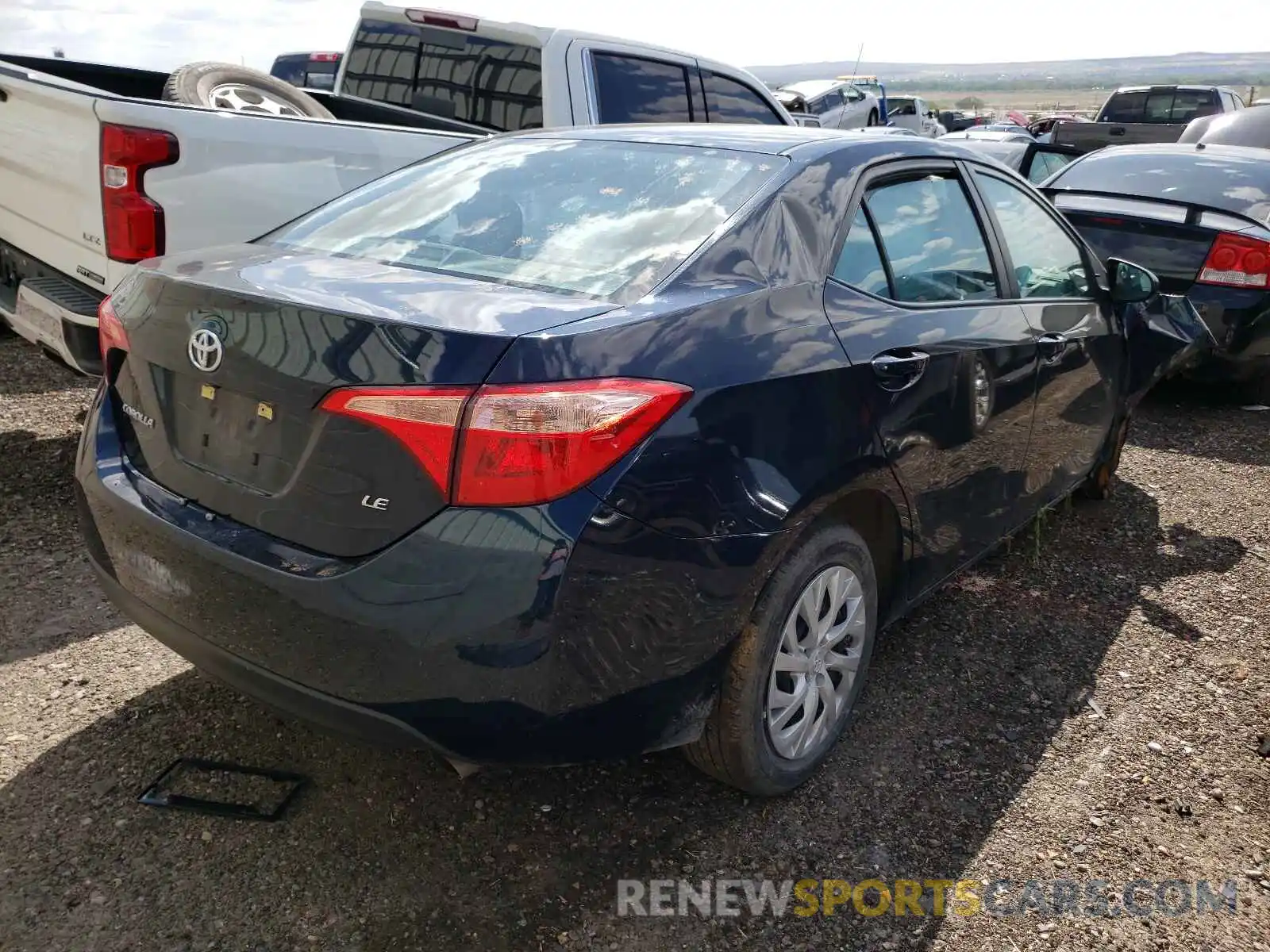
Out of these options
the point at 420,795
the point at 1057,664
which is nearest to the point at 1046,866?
the point at 1057,664

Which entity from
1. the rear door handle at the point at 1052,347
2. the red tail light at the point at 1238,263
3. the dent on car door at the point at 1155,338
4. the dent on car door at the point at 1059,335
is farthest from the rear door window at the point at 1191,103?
the rear door handle at the point at 1052,347

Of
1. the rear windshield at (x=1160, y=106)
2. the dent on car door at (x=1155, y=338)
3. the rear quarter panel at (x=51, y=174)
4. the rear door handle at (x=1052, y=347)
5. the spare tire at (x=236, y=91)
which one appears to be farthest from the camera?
the rear windshield at (x=1160, y=106)

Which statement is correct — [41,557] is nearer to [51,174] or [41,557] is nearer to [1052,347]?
[51,174]

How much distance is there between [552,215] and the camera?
2744mm

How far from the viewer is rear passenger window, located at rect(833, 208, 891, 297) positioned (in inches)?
107

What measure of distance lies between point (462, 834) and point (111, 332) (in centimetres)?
145

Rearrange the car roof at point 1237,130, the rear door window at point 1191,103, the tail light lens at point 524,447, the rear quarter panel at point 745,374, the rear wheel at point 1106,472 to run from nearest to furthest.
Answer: the tail light lens at point 524,447, the rear quarter panel at point 745,374, the rear wheel at point 1106,472, the car roof at point 1237,130, the rear door window at point 1191,103

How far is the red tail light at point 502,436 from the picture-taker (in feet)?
6.51

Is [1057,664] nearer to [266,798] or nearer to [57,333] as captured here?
[266,798]

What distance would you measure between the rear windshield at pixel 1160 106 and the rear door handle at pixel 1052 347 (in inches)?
727

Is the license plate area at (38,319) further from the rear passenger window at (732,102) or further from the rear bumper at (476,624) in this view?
the rear passenger window at (732,102)

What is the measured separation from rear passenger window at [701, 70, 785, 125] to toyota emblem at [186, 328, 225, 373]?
477 centimetres

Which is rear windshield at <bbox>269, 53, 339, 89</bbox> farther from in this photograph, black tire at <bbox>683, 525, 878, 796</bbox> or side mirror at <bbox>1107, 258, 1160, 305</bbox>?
black tire at <bbox>683, 525, 878, 796</bbox>

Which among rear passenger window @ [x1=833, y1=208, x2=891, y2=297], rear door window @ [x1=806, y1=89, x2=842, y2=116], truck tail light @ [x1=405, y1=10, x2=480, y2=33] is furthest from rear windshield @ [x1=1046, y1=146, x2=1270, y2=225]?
rear door window @ [x1=806, y1=89, x2=842, y2=116]
